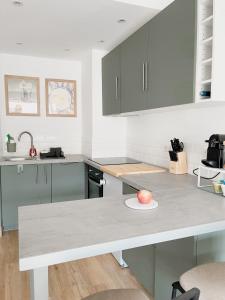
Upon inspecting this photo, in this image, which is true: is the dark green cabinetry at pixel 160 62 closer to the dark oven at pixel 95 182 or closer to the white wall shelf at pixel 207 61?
the white wall shelf at pixel 207 61

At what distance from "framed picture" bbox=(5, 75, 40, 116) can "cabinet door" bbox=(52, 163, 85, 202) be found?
933 mm

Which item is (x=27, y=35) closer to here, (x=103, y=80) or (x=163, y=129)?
(x=103, y=80)

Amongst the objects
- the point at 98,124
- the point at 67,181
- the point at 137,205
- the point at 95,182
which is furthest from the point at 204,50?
the point at 67,181

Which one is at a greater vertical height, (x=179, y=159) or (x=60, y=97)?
(x=60, y=97)

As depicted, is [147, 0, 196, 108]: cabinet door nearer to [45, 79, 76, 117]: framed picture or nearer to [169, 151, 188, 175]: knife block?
[169, 151, 188, 175]: knife block

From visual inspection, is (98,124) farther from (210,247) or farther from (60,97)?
(210,247)

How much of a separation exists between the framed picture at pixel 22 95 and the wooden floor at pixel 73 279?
6.09 feet

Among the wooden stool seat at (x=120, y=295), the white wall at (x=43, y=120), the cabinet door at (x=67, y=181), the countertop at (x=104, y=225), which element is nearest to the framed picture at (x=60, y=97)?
the white wall at (x=43, y=120)

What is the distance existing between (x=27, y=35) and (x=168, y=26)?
5.14ft

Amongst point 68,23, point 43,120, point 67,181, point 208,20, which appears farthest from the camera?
point 43,120

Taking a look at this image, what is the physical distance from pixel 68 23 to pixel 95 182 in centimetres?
164

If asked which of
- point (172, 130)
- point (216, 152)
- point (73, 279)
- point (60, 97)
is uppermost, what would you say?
point (60, 97)

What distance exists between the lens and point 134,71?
2316 millimetres

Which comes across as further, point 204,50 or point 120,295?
point 204,50
